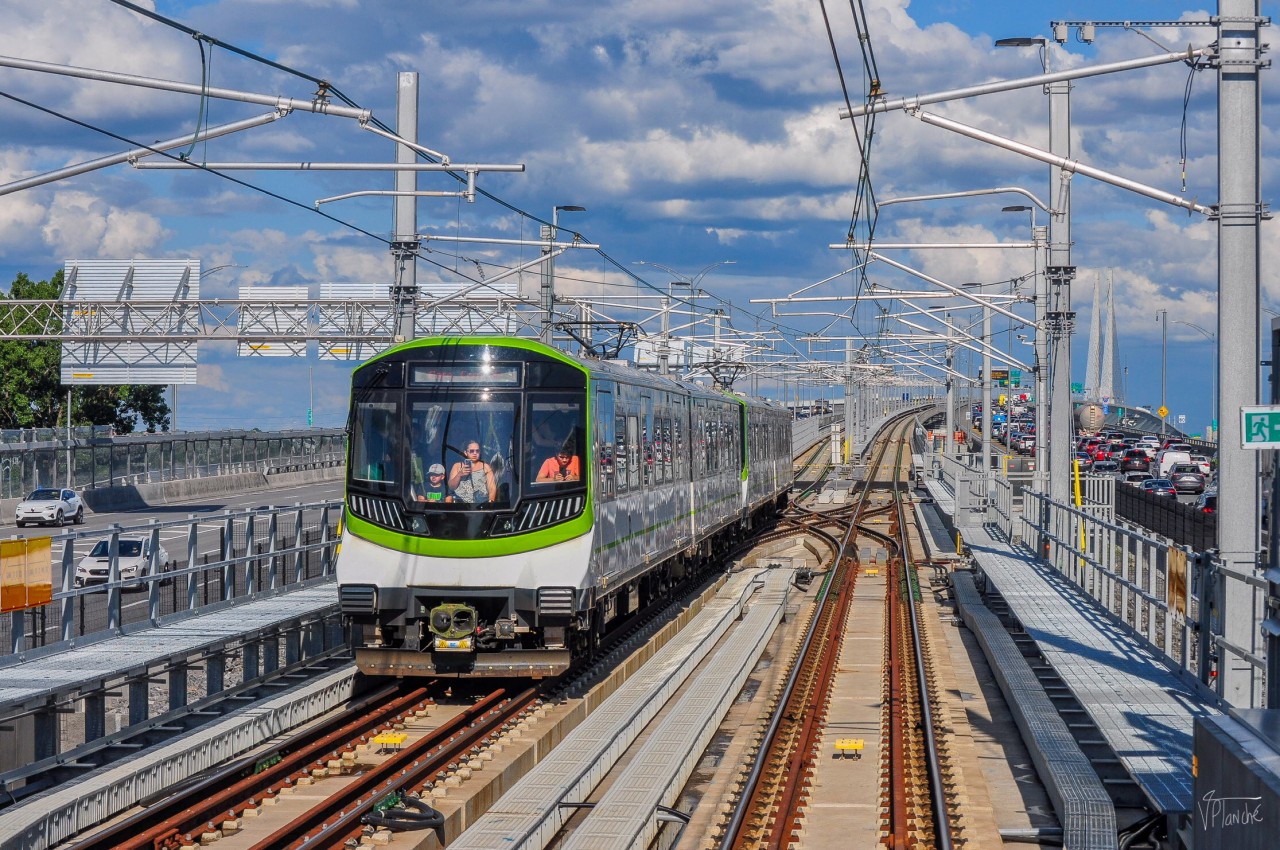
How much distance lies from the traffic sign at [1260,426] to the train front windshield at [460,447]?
24.0 ft

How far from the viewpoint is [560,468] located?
1569 cm

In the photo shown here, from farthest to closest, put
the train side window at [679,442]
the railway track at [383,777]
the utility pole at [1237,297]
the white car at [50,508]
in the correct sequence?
the white car at [50,508]
the train side window at [679,442]
the utility pole at [1237,297]
the railway track at [383,777]

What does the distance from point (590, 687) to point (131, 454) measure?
4419cm

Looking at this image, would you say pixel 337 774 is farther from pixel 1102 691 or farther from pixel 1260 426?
pixel 1260 426

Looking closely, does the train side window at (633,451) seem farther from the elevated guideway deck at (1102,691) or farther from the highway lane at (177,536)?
the elevated guideway deck at (1102,691)

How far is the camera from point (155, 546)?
1489cm

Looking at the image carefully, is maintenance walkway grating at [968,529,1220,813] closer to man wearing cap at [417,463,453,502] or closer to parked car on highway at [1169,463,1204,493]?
man wearing cap at [417,463,453,502]

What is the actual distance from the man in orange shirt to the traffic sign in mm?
7301

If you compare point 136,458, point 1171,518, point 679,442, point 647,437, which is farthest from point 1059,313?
point 136,458

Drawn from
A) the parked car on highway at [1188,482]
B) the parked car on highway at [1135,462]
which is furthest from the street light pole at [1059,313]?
the parked car on highway at [1135,462]

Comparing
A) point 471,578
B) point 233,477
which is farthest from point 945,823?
point 233,477

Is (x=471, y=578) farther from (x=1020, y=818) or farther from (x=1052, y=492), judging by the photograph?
(x=1052, y=492)

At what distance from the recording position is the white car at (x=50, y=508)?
152 ft

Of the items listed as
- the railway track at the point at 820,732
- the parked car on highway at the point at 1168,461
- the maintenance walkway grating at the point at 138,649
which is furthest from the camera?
the parked car on highway at the point at 1168,461
